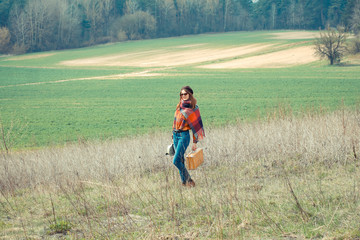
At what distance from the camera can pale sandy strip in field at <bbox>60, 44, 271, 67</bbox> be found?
60.9 meters

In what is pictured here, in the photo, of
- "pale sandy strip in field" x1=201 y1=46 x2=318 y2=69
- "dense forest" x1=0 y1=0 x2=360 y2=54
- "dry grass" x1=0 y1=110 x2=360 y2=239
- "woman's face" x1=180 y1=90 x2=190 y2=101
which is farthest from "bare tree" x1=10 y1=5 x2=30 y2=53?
"woman's face" x1=180 y1=90 x2=190 y2=101

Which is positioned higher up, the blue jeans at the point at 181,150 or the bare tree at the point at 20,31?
the bare tree at the point at 20,31

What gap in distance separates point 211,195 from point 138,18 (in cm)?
9940

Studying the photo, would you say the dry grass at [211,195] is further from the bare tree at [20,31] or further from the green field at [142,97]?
the bare tree at [20,31]

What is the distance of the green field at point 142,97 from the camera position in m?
21.0

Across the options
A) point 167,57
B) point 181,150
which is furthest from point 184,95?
point 167,57

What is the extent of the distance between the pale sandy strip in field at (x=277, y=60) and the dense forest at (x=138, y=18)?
23.9m

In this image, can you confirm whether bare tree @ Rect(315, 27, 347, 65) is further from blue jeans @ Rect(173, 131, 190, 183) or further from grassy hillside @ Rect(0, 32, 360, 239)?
blue jeans @ Rect(173, 131, 190, 183)

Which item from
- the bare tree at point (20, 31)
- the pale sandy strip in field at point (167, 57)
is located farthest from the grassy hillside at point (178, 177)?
the bare tree at point (20, 31)

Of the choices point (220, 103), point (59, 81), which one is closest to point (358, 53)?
point (220, 103)

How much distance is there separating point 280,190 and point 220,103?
22.0 m

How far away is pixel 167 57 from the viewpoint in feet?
216

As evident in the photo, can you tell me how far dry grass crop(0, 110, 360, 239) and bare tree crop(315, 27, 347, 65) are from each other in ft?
119

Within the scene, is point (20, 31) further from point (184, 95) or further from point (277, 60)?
point (184, 95)
